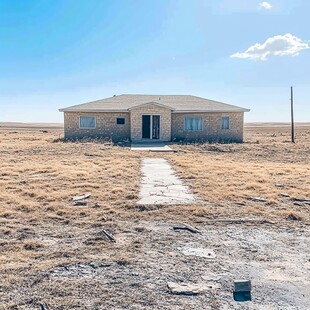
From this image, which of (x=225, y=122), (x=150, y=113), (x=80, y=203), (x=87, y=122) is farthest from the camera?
(x=225, y=122)

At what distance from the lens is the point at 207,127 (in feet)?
89.3

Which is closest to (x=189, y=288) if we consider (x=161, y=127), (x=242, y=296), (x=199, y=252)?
(x=242, y=296)

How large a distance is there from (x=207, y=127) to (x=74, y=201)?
66.7ft

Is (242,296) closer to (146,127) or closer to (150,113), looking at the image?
(150,113)

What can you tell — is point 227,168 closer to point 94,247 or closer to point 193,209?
point 193,209

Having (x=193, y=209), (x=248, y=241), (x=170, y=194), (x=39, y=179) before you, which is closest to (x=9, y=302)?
(x=248, y=241)

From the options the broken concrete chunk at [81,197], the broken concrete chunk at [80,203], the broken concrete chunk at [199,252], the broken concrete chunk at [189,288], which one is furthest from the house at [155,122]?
the broken concrete chunk at [189,288]

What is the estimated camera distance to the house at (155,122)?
86.3 ft

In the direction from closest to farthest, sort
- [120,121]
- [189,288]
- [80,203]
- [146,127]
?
[189,288]
[80,203]
[120,121]
[146,127]

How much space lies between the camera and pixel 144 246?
207 inches

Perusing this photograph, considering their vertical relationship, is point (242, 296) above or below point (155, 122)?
below

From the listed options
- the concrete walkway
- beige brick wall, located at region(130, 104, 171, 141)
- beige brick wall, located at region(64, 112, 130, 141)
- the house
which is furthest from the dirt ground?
beige brick wall, located at region(64, 112, 130, 141)

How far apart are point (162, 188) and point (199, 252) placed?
14.3 feet

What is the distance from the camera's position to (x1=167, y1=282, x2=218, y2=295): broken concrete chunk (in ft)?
12.7
